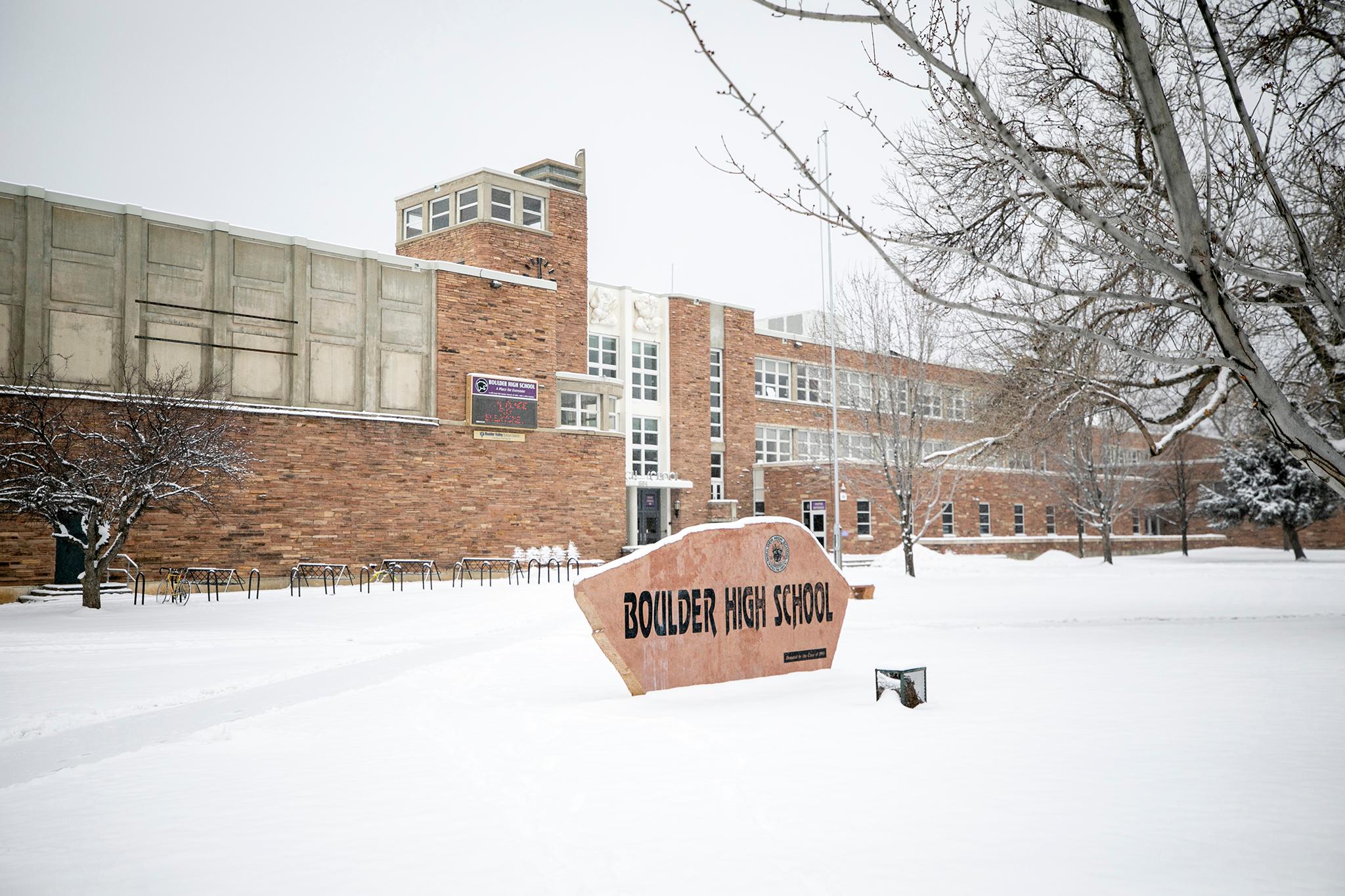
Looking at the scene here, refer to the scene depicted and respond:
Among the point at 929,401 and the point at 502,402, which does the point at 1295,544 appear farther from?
the point at 502,402

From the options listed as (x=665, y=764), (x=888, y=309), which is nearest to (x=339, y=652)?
(x=665, y=764)

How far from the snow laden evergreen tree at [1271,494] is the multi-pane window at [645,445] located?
25.2 metres

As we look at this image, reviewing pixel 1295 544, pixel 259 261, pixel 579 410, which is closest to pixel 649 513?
pixel 579 410

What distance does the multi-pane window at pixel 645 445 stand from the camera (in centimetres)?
4522

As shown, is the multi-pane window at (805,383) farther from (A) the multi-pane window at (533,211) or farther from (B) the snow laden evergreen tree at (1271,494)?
(B) the snow laden evergreen tree at (1271,494)

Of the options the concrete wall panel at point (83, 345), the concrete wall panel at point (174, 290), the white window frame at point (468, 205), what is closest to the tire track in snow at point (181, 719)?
the concrete wall panel at point (83, 345)

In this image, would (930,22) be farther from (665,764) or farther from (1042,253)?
(1042,253)

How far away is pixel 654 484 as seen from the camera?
Result: 1710 inches

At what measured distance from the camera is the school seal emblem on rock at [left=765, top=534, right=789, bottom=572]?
10570 mm

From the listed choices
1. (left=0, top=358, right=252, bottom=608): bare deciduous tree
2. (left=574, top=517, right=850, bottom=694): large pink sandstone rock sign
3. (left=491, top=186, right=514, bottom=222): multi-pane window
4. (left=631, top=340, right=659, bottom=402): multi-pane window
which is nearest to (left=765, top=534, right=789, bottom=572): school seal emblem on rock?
(left=574, top=517, right=850, bottom=694): large pink sandstone rock sign

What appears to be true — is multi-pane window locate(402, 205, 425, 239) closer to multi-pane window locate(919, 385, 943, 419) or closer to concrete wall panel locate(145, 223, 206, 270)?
concrete wall panel locate(145, 223, 206, 270)

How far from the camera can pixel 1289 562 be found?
1588 inches

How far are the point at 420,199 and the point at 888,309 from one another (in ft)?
68.9

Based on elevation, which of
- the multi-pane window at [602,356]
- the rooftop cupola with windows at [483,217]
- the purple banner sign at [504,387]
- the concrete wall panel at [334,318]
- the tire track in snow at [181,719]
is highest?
the rooftop cupola with windows at [483,217]
